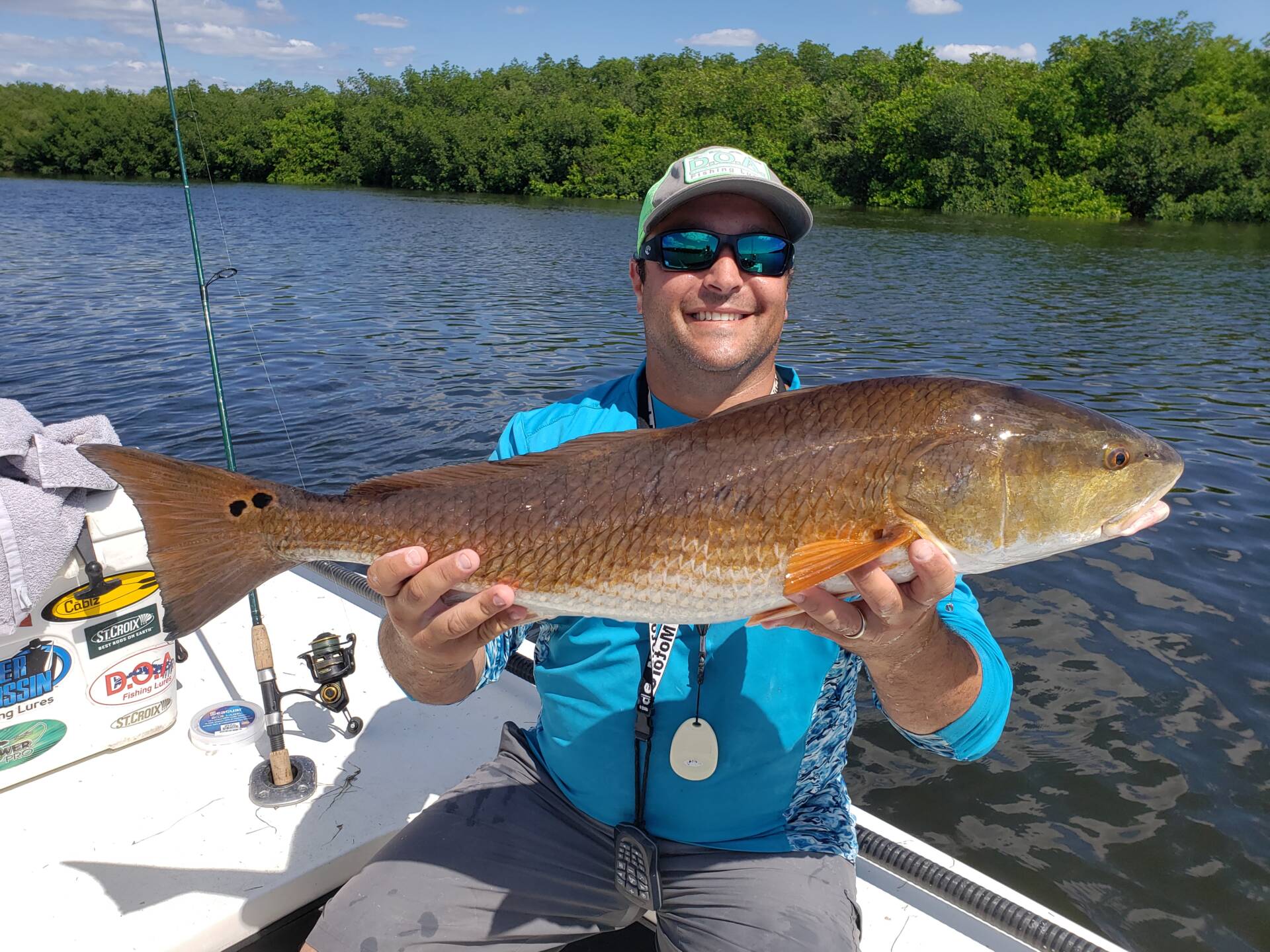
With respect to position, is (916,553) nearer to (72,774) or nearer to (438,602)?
(438,602)

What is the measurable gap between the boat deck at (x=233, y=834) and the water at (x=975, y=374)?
108 inches

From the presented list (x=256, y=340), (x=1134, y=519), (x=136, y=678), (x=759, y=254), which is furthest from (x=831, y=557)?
(x=256, y=340)

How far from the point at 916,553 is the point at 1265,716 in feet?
19.5

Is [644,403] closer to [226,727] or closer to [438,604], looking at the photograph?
[438,604]

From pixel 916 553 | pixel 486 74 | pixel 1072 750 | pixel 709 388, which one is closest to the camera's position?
pixel 916 553

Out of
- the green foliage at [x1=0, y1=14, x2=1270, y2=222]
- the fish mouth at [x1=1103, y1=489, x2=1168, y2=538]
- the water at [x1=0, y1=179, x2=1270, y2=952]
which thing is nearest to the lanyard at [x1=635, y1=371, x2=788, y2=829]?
the fish mouth at [x1=1103, y1=489, x2=1168, y2=538]

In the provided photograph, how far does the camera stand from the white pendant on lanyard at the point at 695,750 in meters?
2.49

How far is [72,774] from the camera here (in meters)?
3.25

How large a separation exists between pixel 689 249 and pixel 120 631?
2.58m

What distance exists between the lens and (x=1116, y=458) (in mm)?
2219

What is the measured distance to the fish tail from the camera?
2252mm

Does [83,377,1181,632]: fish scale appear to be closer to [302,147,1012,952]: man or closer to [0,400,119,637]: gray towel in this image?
[302,147,1012,952]: man

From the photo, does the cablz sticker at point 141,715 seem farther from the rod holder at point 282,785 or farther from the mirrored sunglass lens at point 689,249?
the mirrored sunglass lens at point 689,249

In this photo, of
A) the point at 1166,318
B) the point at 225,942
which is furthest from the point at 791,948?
the point at 1166,318
